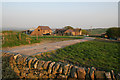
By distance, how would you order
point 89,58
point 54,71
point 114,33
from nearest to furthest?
point 54,71 < point 89,58 < point 114,33

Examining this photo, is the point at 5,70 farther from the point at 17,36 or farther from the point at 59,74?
the point at 17,36

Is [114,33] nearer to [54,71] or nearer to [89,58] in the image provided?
[89,58]

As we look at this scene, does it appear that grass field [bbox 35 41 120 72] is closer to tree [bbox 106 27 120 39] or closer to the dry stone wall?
the dry stone wall

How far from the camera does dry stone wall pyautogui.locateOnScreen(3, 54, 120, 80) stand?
11.8 ft

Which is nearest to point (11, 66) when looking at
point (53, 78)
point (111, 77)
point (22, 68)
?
point (22, 68)

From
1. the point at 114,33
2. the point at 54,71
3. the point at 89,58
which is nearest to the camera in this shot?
the point at 54,71

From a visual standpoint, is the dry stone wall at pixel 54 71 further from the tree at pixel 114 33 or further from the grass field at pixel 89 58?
the tree at pixel 114 33

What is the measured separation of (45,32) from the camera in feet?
128

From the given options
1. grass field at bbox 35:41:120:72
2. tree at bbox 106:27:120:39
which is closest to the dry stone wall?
grass field at bbox 35:41:120:72

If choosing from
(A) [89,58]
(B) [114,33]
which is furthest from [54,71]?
(B) [114,33]

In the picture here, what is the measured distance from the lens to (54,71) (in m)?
4.11

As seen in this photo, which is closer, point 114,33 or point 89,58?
point 89,58

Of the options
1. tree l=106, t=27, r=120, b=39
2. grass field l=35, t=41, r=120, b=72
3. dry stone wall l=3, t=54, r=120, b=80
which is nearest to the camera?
dry stone wall l=3, t=54, r=120, b=80

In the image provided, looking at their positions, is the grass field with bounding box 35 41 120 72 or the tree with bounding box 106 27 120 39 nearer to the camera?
the grass field with bounding box 35 41 120 72
